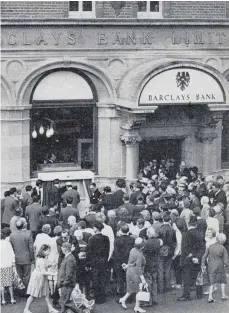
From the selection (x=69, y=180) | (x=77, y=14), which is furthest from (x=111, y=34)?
(x=69, y=180)

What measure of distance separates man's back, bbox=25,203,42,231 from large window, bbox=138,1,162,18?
8.25 m

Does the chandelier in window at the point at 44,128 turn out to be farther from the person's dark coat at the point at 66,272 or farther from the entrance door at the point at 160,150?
the person's dark coat at the point at 66,272

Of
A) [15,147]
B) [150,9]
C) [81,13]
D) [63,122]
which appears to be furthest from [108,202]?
[150,9]

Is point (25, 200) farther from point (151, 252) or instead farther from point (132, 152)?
point (132, 152)

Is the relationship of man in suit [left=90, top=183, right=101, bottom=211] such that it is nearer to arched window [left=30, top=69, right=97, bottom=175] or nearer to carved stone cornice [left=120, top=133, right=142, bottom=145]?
carved stone cornice [left=120, top=133, right=142, bottom=145]

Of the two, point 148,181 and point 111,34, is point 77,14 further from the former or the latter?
point 148,181

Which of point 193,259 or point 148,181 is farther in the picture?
point 148,181

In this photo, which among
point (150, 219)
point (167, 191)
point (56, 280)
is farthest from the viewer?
point (167, 191)

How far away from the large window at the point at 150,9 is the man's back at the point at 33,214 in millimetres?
8248

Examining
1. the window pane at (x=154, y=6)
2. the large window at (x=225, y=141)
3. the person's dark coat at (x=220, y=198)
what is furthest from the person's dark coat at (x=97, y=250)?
the large window at (x=225, y=141)

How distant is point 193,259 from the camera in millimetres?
15305

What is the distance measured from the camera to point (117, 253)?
15188 mm

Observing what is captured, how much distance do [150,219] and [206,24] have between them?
8603mm

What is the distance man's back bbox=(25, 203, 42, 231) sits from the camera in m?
17.2
